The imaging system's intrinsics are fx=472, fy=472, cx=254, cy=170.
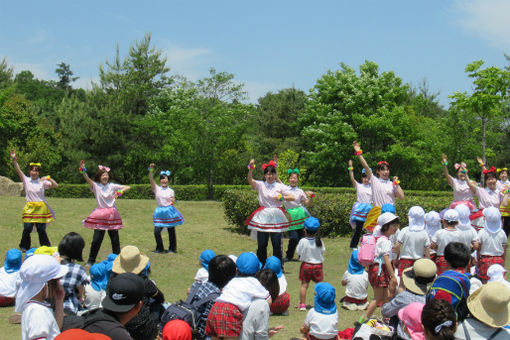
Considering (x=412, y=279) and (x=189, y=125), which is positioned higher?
(x=189, y=125)

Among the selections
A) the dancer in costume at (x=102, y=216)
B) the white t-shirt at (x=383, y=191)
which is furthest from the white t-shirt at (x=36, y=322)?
the white t-shirt at (x=383, y=191)

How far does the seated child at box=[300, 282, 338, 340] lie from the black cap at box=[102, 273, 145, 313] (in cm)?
222

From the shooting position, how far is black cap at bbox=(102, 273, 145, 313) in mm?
2879

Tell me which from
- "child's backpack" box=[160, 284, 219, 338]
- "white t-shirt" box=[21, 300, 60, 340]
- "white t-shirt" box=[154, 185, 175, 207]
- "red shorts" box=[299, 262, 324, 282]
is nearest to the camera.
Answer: "white t-shirt" box=[21, 300, 60, 340]

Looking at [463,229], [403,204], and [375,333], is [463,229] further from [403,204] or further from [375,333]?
[403,204]

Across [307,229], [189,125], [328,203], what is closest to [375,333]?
[307,229]

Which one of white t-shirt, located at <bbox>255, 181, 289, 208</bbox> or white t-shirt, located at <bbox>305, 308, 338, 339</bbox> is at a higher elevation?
white t-shirt, located at <bbox>255, 181, 289, 208</bbox>

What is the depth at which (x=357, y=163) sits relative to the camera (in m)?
28.7

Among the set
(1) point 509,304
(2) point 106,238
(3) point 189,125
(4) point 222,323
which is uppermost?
(3) point 189,125

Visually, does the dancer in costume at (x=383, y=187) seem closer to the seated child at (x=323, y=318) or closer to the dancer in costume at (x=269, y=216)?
the dancer in costume at (x=269, y=216)

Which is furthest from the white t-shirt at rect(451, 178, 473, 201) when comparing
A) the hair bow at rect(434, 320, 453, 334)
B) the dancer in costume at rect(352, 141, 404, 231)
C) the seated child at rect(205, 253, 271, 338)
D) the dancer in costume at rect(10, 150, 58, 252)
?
the dancer in costume at rect(10, 150, 58, 252)

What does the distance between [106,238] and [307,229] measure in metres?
6.70

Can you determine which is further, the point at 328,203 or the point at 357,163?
the point at 357,163

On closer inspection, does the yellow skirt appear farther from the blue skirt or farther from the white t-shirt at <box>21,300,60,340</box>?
the white t-shirt at <box>21,300,60,340</box>
